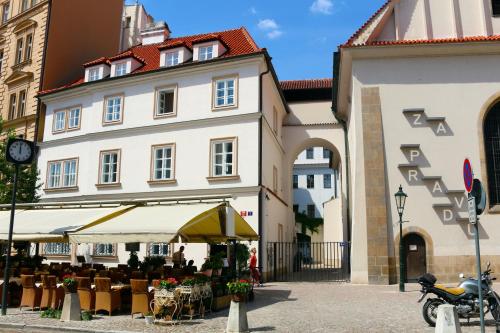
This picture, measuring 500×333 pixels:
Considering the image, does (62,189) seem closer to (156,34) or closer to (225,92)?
(225,92)

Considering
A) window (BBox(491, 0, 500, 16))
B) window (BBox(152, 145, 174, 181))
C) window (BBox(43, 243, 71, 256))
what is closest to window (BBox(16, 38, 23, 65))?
window (BBox(43, 243, 71, 256))

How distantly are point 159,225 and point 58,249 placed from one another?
1734cm

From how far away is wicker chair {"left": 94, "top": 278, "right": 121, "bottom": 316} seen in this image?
11633mm

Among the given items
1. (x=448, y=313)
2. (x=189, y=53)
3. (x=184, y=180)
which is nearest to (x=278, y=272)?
(x=184, y=180)

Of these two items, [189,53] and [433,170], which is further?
[189,53]

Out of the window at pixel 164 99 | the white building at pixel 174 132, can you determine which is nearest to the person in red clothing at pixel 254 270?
the white building at pixel 174 132

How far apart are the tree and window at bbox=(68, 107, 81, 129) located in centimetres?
335

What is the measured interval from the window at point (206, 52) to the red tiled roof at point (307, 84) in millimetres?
8757

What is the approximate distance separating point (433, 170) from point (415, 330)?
11543mm

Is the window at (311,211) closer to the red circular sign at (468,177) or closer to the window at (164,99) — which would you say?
the window at (164,99)

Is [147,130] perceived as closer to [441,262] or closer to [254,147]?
[254,147]

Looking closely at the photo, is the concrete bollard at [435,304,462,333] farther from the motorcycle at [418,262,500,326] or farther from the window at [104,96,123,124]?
the window at [104,96,123,124]

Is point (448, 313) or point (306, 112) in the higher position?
point (306, 112)

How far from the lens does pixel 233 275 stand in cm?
1381
